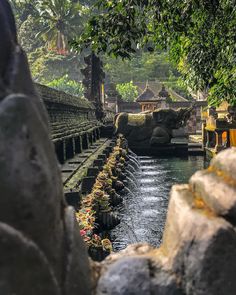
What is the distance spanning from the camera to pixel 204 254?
1.60 metres

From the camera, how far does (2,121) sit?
1398mm

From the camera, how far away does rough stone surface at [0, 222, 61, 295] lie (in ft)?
4.60

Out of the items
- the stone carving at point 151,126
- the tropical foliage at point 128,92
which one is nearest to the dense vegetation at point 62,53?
the tropical foliage at point 128,92

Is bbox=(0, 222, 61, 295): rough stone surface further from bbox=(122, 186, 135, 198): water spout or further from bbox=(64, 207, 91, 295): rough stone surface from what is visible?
bbox=(122, 186, 135, 198): water spout

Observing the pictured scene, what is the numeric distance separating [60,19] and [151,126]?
41300 mm

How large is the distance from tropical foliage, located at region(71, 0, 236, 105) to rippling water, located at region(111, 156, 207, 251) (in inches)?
127

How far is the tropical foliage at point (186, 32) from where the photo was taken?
21.8 ft

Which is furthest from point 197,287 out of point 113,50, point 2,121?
point 113,50

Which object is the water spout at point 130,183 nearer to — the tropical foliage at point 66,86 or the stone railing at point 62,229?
the stone railing at point 62,229

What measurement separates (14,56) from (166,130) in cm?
2043

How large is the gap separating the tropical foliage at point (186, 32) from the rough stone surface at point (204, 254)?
5296mm

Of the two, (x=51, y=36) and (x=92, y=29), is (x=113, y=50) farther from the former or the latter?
(x=51, y=36)

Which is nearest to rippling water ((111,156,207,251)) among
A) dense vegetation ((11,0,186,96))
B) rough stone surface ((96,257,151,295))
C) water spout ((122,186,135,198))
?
water spout ((122,186,135,198))

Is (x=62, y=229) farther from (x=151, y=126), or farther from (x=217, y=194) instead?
(x=151, y=126)
